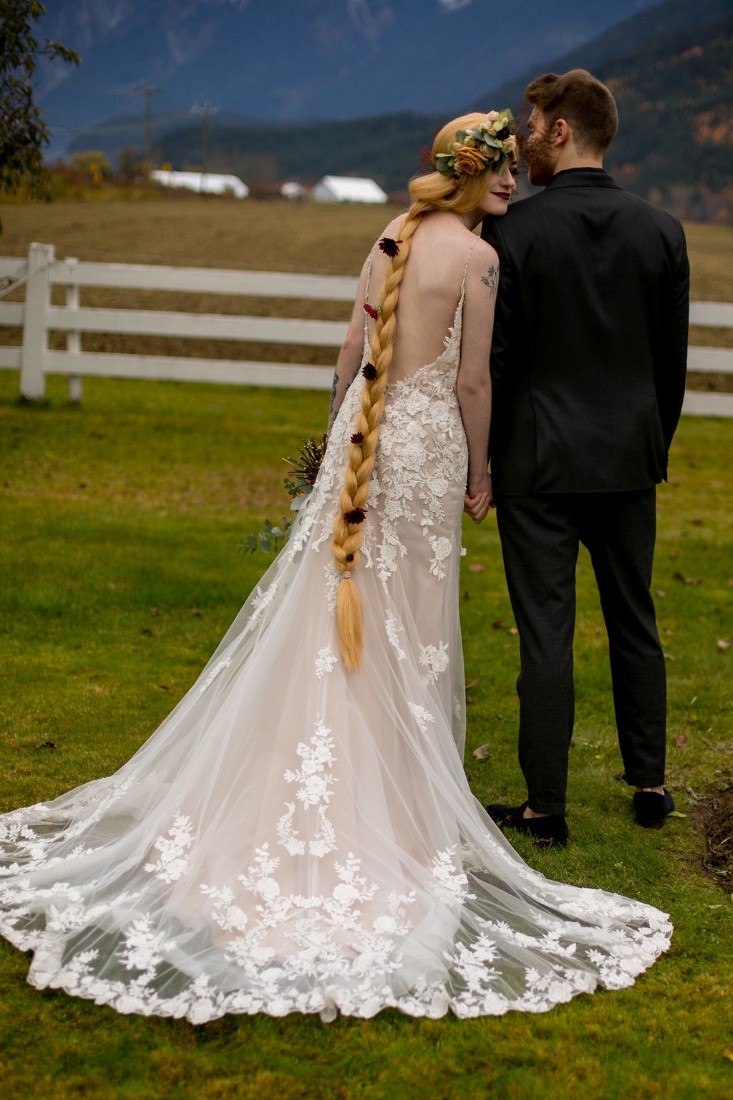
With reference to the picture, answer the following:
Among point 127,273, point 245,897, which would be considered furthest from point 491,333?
point 127,273

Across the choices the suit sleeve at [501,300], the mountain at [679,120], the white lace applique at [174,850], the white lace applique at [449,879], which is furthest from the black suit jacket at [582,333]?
the mountain at [679,120]

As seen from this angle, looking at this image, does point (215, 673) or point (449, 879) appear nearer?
point (449, 879)

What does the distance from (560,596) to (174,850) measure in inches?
58.4

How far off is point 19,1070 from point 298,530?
1707mm

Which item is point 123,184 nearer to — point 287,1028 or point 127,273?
point 127,273

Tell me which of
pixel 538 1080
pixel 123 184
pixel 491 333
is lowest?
pixel 538 1080

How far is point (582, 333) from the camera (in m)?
3.50

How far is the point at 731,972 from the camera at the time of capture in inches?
121

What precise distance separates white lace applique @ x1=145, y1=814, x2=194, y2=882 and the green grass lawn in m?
0.45

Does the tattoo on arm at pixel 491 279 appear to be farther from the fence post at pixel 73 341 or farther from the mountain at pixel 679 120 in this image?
the mountain at pixel 679 120

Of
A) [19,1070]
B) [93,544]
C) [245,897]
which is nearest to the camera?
[19,1070]

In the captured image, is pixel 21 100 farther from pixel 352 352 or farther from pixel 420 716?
pixel 420 716

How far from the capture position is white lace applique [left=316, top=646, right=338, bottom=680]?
326 cm

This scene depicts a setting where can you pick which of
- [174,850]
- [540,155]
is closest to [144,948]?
[174,850]
